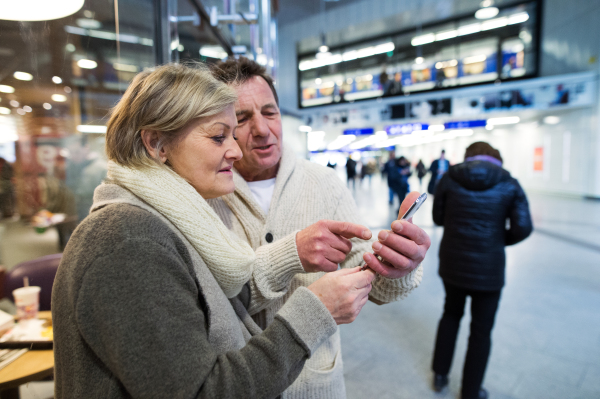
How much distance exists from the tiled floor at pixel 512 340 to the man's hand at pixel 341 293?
168cm

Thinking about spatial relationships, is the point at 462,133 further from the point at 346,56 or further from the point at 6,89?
the point at 6,89

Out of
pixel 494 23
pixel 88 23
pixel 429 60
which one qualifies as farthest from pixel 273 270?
pixel 494 23

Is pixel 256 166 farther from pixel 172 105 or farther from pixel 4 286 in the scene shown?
pixel 4 286

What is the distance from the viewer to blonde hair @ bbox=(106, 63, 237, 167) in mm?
882

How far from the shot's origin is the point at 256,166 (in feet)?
4.75

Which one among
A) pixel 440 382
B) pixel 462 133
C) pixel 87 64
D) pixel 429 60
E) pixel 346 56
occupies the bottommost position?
pixel 440 382

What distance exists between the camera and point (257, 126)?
1.41m

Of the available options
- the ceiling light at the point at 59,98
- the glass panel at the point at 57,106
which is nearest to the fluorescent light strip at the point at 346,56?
the glass panel at the point at 57,106

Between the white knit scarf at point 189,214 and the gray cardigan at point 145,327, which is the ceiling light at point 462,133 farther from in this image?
the gray cardigan at point 145,327

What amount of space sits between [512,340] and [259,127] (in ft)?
11.1

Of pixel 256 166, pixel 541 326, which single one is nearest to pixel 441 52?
pixel 541 326

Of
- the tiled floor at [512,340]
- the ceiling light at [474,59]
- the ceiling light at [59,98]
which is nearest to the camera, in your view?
the ceiling light at [59,98]

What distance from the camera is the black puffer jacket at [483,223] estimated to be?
2.43m

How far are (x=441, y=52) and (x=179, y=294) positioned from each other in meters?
14.0
